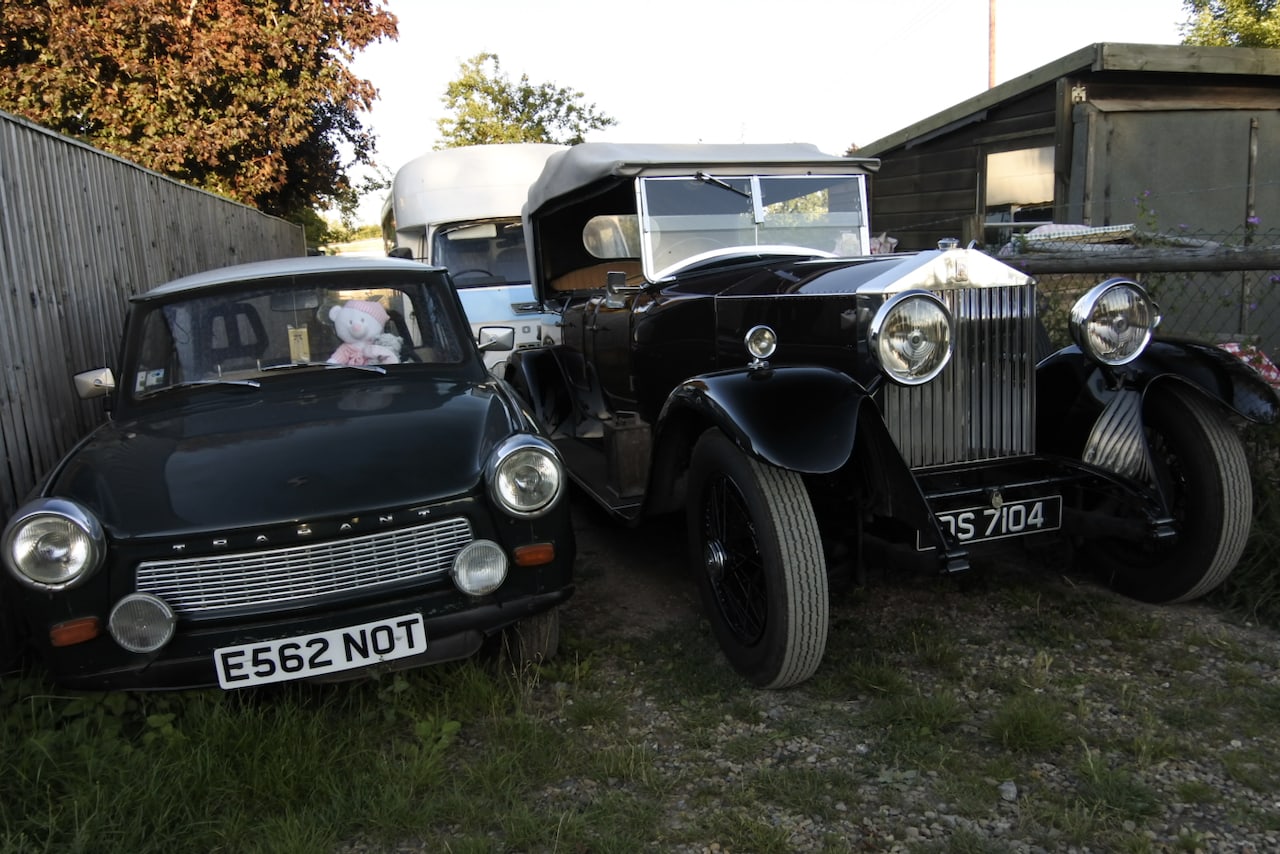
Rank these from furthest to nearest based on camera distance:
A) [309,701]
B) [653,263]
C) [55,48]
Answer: [55,48] → [653,263] → [309,701]

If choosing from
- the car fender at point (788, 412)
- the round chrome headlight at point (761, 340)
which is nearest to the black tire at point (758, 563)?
the car fender at point (788, 412)

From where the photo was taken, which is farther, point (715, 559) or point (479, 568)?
point (715, 559)

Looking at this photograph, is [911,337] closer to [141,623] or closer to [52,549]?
[141,623]

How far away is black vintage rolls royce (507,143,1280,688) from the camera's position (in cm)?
276

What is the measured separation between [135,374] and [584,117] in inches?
797

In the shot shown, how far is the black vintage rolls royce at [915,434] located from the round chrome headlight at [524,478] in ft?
→ 1.85

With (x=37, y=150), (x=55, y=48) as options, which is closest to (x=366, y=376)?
(x=37, y=150)

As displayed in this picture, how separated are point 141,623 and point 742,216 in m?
2.94

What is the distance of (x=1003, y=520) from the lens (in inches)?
116

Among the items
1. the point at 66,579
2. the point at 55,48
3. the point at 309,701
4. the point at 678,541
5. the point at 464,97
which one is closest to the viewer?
the point at 66,579

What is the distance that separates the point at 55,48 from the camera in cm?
916

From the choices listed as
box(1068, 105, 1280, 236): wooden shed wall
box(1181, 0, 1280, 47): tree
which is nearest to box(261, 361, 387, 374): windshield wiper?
box(1068, 105, 1280, 236): wooden shed wall

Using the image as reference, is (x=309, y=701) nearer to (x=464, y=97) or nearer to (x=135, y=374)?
(x=135, y=374)

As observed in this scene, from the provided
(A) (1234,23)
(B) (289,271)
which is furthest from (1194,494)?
(A) (1234,23)
